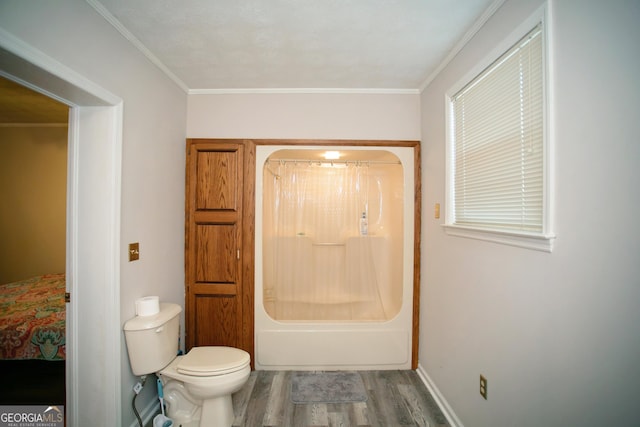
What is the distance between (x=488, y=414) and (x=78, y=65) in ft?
9.09

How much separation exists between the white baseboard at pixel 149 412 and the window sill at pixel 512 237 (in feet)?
7.81

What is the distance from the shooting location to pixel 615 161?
852 mm

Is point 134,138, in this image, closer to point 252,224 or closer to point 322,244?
point 252,224

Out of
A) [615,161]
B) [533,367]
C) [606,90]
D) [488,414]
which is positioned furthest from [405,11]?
[488,414]

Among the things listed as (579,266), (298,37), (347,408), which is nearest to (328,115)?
(298,37)

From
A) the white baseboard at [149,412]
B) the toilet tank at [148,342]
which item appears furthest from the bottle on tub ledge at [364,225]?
the white baseboard at [149,412]

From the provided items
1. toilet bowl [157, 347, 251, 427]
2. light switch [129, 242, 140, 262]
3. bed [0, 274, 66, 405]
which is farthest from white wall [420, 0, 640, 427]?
bed [0, 274, 66, 405]

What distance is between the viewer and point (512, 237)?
126 centimetres

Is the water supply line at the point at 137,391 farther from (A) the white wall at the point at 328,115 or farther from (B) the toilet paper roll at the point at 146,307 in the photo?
(A) the white wall at the point at 328,115

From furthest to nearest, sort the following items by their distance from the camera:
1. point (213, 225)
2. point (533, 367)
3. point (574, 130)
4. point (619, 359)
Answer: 1. point (213, 225)
2. point (533, 367)
3. point (574, 130)
4. point (619, 359)

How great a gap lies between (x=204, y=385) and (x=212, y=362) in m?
0.13

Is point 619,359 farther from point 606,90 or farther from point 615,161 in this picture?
point 606,90

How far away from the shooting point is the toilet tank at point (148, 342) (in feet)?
5.33

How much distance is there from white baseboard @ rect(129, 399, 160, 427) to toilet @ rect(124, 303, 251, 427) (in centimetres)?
17
